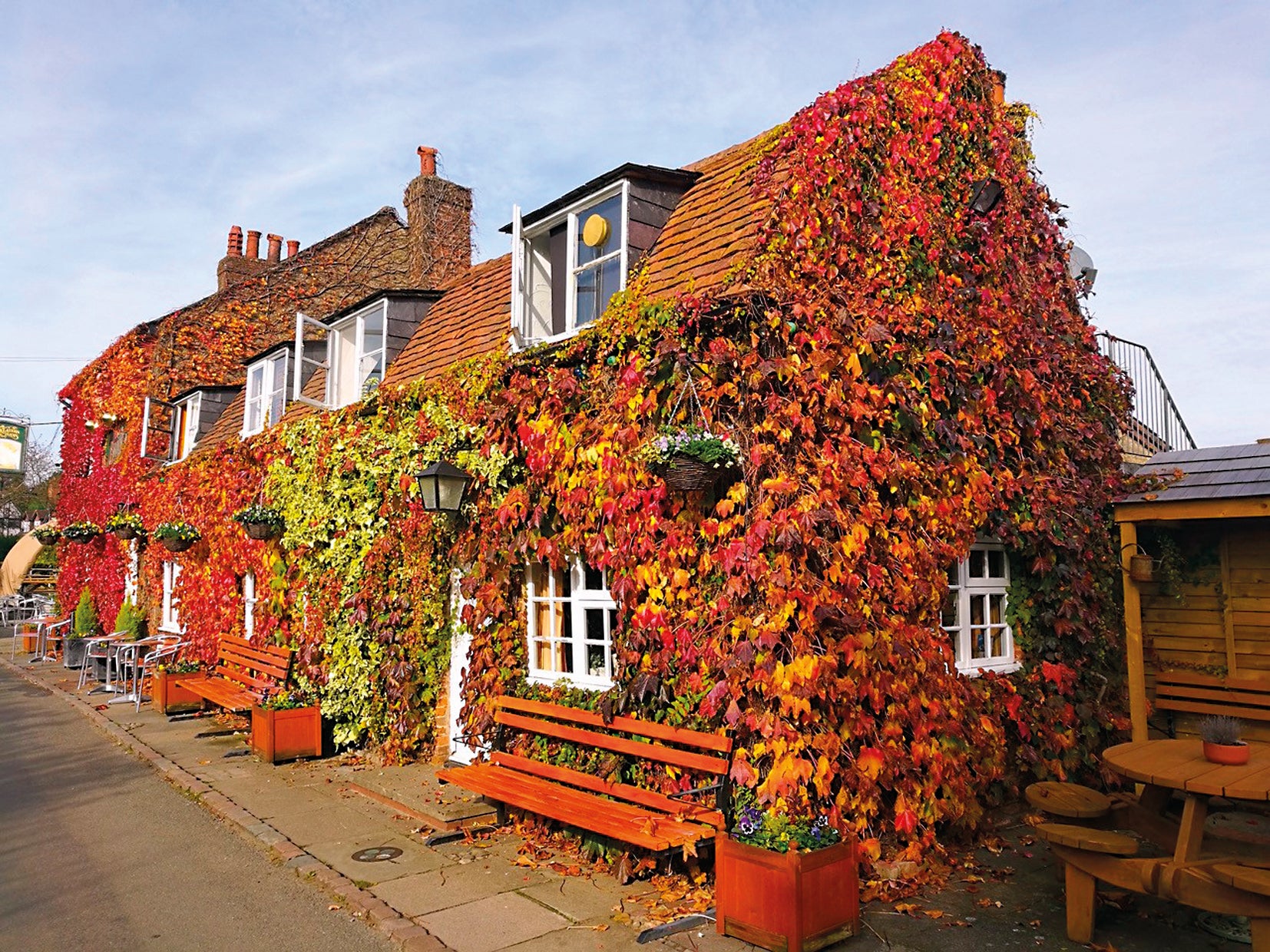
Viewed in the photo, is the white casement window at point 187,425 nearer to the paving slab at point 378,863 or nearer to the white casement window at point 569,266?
the white casement window at point 569,266

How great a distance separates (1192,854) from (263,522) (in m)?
10.9

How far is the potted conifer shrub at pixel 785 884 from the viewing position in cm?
495

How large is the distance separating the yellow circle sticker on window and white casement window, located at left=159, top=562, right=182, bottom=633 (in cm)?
1315

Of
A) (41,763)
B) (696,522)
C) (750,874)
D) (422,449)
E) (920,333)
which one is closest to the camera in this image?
(750,874)

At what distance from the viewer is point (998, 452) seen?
8.20 m

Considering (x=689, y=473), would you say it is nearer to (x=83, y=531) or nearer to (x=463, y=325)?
(x=463, y=325)

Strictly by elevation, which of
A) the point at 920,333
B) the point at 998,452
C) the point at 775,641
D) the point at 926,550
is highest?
the point at 920,333

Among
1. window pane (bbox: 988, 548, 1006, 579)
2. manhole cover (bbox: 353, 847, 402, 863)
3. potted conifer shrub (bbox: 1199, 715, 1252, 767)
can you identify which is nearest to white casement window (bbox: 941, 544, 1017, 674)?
window pane (bbox: 988, 548, 1006, 579)

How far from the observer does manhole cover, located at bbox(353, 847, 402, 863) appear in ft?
22.4

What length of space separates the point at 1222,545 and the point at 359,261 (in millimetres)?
17972

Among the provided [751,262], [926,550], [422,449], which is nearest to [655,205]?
[751,262]

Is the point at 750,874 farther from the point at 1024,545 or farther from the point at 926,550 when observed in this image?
the point at 1024,545

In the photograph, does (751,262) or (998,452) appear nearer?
(751,262)

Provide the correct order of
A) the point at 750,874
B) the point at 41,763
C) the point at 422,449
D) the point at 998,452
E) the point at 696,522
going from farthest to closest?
the point at 41,763 → the point at 422,449 → the point at 998,452 → the point at 696,522 → the point at 750,874
